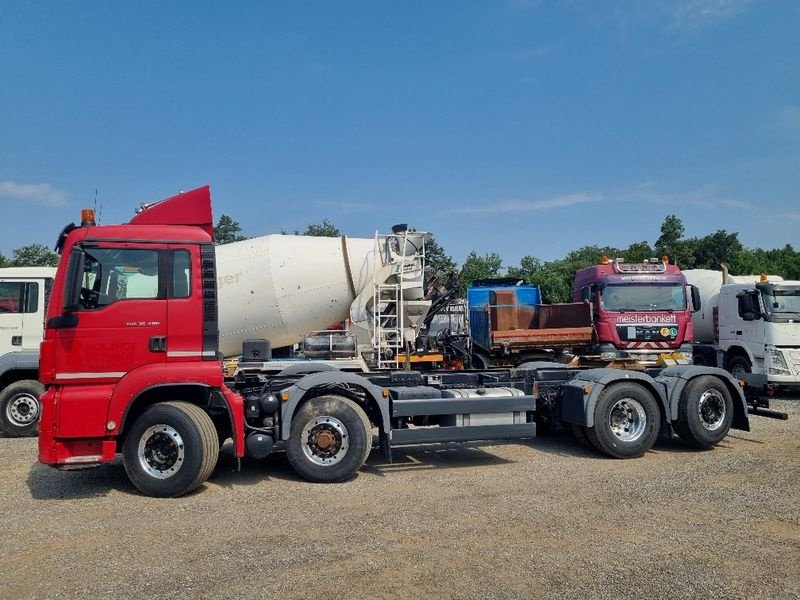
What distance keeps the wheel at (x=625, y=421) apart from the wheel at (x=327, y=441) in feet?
10.9

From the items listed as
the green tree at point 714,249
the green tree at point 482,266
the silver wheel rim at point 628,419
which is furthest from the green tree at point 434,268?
the green tree at point 714,249

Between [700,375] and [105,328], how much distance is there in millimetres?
8021

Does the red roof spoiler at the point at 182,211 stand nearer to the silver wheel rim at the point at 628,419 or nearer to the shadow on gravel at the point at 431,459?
the shadow on gravel at the point at 431,459

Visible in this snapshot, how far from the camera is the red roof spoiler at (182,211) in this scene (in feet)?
24.4

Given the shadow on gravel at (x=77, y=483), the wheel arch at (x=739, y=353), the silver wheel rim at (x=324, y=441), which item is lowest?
the shadow on gravel at (x=77, y=483)

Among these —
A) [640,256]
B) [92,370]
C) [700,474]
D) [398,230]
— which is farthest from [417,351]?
[640,256]

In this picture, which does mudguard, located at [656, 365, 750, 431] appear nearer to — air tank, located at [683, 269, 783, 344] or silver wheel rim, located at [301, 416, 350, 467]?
silver wheel rim, located at [301, 416, 350, 467]

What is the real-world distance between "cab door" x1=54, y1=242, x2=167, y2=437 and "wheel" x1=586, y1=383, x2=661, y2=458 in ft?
18.9

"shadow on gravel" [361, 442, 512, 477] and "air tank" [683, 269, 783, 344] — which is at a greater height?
"air tank" [683, 269, 783, 344]

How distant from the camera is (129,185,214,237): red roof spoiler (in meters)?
7.44

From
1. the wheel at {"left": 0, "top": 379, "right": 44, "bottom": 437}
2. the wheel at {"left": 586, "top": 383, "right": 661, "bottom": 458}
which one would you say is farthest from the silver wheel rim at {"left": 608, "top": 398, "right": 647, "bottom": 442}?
the wheel at {"left": 0, "top": 379, "right": 44, "bottom": 437}

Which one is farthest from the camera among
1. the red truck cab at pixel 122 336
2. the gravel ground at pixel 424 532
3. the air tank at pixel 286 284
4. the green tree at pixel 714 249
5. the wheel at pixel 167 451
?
the green tree at pixel 714 249

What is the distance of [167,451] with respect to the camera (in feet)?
22.8

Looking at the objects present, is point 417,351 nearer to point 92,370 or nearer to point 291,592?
point 92,370
